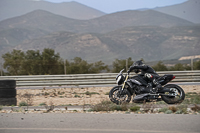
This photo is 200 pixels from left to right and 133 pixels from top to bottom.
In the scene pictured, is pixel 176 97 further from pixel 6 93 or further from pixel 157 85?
pixel 6 93

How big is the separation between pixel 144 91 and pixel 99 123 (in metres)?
3.40

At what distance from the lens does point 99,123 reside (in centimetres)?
685

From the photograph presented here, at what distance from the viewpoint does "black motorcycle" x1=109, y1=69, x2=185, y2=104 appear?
983cm

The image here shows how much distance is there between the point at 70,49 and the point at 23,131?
540 ft

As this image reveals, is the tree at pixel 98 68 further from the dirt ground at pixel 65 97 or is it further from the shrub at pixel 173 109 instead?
the shrub at pixel 173 109

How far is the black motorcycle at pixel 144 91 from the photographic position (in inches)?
387

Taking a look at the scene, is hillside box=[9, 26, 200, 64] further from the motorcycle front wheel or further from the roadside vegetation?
the motorcycle front wheel

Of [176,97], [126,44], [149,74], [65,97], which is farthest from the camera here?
[126,44]

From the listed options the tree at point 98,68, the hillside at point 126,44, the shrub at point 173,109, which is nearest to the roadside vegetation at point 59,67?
the tree at point 98,68

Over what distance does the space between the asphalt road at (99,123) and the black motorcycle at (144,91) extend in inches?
85.3

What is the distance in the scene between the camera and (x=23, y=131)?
6.22m

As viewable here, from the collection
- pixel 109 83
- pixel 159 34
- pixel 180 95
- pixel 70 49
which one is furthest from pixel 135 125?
pixel 159 34

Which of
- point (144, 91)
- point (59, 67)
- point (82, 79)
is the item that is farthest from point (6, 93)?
point (59, 67)

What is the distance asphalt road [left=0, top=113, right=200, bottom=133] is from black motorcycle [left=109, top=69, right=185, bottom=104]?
2166 mm
